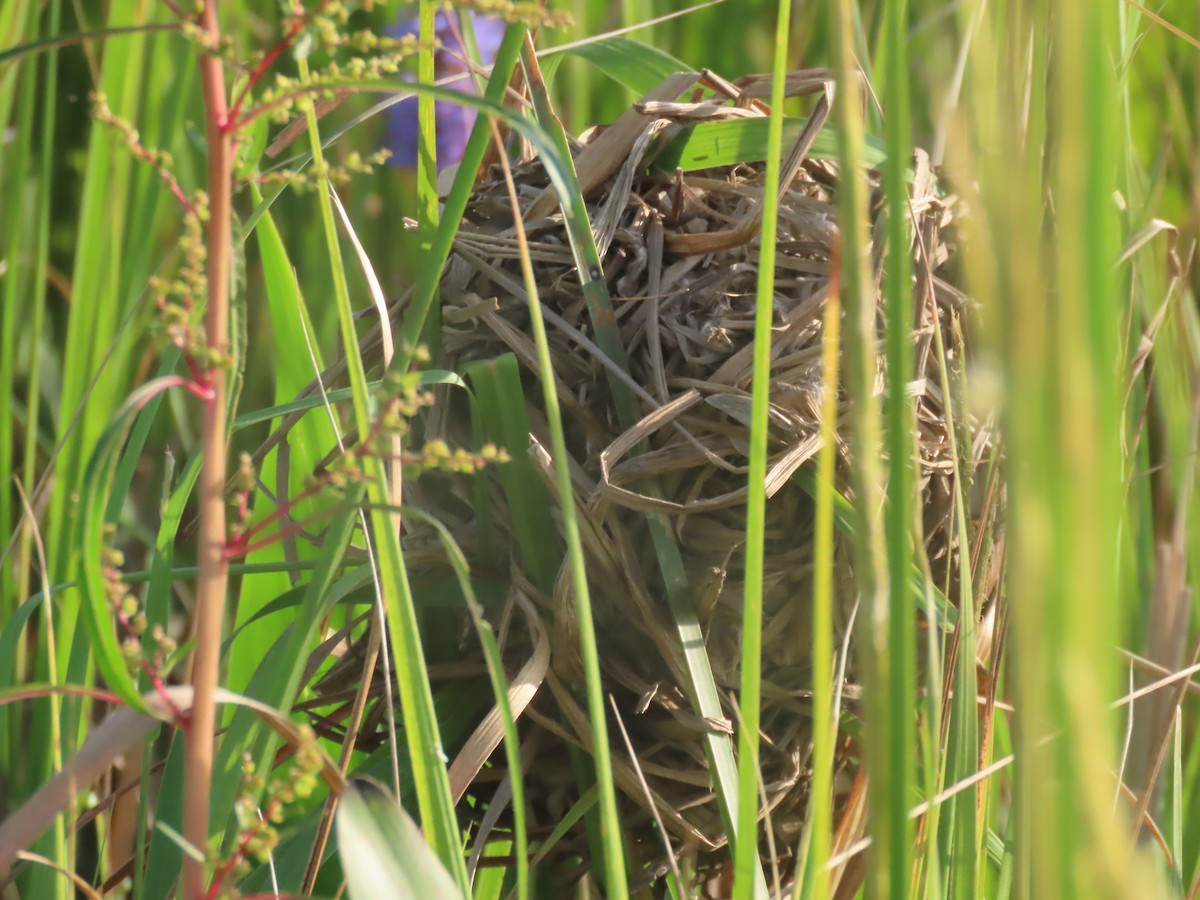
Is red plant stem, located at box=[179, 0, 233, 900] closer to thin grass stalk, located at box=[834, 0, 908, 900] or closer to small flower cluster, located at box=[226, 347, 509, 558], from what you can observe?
small flower cluster, located at box=[226, 347, 509, 558]

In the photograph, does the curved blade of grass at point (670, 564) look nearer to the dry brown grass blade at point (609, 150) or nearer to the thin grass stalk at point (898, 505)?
the dry brown grass blade at point (609, 150)

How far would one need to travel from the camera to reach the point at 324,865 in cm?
45

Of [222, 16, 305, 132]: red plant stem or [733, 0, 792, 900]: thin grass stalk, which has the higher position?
[222, 16, 305, 132]: red plant stem

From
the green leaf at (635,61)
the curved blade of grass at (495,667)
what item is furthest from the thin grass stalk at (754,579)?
the green leaf at (635,61)

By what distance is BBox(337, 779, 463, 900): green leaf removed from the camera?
0.24 m

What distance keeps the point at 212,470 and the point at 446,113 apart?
57cm

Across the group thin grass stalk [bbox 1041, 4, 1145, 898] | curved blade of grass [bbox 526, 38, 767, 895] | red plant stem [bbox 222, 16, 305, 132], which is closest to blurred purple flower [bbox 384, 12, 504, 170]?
curved blade of grass [bbox 526, 38, 767, 895]

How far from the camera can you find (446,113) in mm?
772

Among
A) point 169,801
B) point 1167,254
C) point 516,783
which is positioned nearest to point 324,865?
point 169,801

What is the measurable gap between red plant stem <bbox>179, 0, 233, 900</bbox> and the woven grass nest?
5.9 inches

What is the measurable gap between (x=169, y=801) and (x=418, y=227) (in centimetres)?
22

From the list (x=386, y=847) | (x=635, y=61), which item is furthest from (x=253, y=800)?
(x=635, y=61)

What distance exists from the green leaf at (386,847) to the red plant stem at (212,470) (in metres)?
0.03

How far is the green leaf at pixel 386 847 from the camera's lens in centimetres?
24
